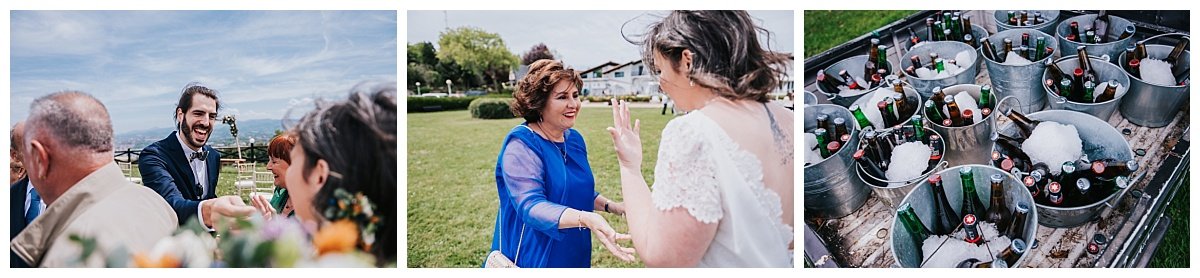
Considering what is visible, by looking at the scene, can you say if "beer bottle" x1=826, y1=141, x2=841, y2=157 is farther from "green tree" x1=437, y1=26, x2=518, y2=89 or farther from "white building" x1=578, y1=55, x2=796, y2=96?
"green tree" x1=437, y1=26, x2=518, y2=89

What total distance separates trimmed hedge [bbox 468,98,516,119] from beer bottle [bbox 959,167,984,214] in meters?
2.03

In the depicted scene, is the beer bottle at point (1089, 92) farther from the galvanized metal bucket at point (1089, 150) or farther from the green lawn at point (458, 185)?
the green lawn at point (458, 185)

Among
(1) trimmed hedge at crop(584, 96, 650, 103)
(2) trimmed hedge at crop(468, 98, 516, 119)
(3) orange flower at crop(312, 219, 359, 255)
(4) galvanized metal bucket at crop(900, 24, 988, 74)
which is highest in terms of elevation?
(4) galvanized metal bucket at crop(900, 24, 988, 74)

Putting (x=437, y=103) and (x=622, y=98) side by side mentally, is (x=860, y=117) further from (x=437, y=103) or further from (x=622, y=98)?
(x=437, y=103)

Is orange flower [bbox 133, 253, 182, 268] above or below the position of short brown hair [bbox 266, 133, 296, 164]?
below

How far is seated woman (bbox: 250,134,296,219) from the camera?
376 centimetres

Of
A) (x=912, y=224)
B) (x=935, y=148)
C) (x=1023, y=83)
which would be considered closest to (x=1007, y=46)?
(x=1023, y=83)

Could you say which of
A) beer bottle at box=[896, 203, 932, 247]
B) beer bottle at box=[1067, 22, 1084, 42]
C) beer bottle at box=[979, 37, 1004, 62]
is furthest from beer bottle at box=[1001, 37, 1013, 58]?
beer bottle at box=[896, 203, 932, 247]

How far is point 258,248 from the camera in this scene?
3822 millimetres

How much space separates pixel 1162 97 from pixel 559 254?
2.86 m

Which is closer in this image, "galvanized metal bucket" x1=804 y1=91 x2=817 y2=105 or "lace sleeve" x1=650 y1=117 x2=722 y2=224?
"lace sleeve" x1=650 y1=117 x2=722 y2=224

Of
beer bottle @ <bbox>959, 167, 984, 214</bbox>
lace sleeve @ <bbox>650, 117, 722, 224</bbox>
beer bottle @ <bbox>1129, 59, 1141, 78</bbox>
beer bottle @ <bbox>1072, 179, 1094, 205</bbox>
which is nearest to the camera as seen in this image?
lace sleeve @ <bbox>650, 117, 722, 224</bbox>

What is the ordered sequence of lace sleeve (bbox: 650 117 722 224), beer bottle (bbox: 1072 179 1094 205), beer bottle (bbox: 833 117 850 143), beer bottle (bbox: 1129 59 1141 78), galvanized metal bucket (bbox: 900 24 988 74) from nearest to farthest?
1. lace sleeve (bbox: 650 117 722 224)
2. beer bottle (bbox: 1072 179 1094 205)
3. beer bottle (bbox: 833 117 850 143)
4. beer bottle (bbox: 1129 59 1141 78)
5. galvanized metal bucket (bbox: 900 24 988 74)

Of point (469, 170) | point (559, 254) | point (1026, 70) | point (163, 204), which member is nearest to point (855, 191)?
point (1026, 70)
